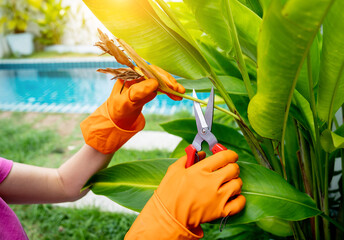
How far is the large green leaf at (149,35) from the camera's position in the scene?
49 centimetres

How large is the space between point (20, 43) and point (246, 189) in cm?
730

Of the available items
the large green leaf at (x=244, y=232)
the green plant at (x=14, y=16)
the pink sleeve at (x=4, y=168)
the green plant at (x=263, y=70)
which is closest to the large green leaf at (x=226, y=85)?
the green plant at (x=263, y=70)

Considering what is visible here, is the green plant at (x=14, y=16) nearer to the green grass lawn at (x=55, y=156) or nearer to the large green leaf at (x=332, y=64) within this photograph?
the green grass lawn at (x=55, y=156)

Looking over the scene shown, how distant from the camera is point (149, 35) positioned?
1.73ft

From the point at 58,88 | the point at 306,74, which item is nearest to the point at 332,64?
the point at 306,74

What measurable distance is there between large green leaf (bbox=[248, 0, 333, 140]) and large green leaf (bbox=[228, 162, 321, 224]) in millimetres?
120

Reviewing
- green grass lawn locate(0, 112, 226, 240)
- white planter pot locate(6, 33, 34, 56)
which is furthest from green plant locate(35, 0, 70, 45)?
green grass lawn locate(0, 112, 226, 240)

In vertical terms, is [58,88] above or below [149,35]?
below

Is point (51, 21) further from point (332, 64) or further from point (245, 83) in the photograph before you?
point (332, 64)

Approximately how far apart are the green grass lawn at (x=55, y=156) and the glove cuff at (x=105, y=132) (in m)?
0.71

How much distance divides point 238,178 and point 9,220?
0.58m

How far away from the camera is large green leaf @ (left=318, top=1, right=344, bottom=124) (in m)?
0.39

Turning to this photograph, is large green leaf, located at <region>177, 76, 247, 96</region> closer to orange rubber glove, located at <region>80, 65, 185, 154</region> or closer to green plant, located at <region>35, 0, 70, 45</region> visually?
orange rubber glove, located at <region>80, 65, 185, 154</region>

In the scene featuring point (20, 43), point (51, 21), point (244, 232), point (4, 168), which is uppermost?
point (4, 168)
